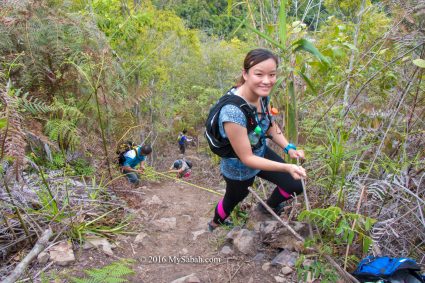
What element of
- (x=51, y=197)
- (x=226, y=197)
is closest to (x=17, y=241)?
(x=51, y=197)

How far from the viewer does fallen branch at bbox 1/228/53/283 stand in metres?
2.06

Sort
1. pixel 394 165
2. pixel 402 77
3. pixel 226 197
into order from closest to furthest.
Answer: pixel 394 165 → pixel 402 77 → pixel 226 197

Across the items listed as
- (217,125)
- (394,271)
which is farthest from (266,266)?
(217,125)

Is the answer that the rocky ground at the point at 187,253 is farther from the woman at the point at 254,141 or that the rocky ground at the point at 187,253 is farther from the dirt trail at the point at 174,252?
the woman at the point at 254,141

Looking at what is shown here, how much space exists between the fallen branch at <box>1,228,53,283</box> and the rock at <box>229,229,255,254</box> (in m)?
1.40

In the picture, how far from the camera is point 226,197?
9.45 feet

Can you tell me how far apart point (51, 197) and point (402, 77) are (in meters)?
2.87

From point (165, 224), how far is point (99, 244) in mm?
791

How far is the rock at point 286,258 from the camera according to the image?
7.78ft

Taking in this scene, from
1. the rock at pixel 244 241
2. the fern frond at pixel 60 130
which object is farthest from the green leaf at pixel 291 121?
the fern frond at pixel 60 130

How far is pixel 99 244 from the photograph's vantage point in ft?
8.79

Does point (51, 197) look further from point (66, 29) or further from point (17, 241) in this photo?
point (66, 29)

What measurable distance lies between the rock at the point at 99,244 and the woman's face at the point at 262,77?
1.65m

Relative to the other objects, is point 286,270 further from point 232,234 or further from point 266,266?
point 232,234
